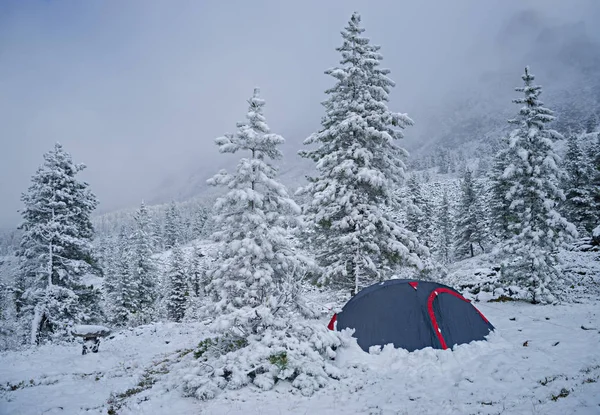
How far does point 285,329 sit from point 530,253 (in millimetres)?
12513

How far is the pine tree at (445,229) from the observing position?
54.3 metres

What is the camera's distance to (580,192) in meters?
31.9

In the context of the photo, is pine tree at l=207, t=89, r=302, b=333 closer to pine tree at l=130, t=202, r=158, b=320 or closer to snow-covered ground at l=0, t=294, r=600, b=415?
snow-covered ground at l=0, t=294, r=600, b=415

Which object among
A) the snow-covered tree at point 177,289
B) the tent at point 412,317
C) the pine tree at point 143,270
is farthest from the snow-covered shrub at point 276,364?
the snow-covered tree at point 177,289

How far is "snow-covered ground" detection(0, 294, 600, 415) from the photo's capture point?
6285 mm

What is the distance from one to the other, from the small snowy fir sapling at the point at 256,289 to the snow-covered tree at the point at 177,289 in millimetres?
31364

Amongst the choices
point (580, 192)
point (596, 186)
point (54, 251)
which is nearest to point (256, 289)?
point (54, 251)

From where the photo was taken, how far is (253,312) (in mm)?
8867

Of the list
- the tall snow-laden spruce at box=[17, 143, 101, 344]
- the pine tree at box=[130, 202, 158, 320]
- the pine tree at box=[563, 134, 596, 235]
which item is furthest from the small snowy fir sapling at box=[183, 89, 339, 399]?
the pine tree at box=[563, 134, 596, 235]

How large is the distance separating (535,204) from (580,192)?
78.2 ft

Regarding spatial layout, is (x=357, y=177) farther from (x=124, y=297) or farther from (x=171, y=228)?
(x=171, y=228)

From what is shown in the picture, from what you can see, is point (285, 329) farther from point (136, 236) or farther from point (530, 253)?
point (136, 236)

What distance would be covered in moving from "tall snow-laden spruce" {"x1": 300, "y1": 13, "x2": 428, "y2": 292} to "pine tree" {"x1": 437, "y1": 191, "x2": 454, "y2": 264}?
144ft

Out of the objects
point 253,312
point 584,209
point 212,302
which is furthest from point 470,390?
point 584,209
